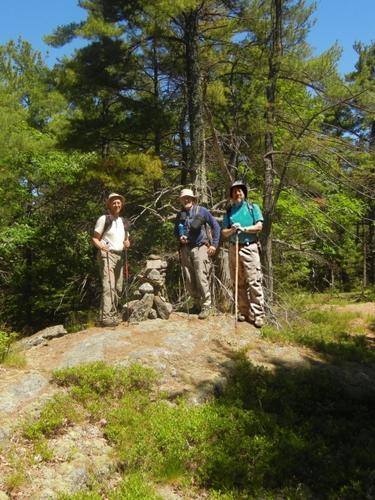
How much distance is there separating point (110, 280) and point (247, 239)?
2.28m

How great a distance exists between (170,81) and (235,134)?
2373 millimetres

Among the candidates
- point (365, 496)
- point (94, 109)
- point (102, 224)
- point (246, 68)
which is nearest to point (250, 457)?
point (365, 496)

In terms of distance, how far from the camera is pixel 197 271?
25.6 ft

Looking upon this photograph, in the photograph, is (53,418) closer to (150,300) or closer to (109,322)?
(109,322)

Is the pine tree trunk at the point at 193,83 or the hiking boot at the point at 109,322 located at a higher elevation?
the pine tree trunk at the point at 193,83

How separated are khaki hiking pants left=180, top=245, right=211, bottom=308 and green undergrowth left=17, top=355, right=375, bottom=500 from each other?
184 cm

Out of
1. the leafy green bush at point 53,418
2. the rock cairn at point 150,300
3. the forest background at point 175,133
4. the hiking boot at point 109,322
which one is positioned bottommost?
the leafy green bush at point 53,418

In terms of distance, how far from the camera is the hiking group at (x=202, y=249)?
7496mm

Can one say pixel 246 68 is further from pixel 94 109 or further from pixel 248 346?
pixel 248 346

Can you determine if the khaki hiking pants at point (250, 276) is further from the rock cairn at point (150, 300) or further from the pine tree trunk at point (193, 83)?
the pine tree trunk at point (193, 83)

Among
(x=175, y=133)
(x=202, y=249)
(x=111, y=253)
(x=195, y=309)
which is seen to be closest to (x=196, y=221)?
(x=202, y=249)

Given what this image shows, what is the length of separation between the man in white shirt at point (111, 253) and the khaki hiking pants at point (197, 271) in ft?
3.47

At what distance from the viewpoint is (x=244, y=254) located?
298 inches

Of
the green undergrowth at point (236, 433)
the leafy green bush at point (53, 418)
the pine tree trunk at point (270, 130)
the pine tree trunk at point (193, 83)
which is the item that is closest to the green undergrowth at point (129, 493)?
the green undergrowth at point (236, 433)
